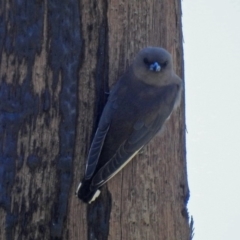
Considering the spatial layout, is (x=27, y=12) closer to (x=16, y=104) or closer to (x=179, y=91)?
(x=16, y=104)

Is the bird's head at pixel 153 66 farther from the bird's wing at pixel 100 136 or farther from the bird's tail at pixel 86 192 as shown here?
the bird's tail at pixel 86 192

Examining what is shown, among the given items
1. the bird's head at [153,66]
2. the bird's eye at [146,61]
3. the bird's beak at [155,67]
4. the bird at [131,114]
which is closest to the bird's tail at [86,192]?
the bird at [131,114]

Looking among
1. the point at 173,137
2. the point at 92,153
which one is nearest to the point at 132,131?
the point at 173,137

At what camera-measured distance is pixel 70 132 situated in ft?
9.70

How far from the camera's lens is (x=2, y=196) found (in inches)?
111

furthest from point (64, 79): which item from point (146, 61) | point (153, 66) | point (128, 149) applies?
point (153, 66)

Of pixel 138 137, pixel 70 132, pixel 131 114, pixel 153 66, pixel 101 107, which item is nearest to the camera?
pixel 70 132

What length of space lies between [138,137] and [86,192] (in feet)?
1.83

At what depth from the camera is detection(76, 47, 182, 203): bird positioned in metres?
2.96

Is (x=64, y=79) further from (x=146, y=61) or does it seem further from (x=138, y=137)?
(x=146, y=61)

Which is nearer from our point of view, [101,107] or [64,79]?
[64,79]

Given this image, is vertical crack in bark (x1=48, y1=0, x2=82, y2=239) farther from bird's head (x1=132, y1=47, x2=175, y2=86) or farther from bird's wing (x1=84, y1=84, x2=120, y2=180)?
bird's head (x1=132, y1=47, x2=175, y2=86)

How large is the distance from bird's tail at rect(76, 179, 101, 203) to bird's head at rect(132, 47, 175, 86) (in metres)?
0.78

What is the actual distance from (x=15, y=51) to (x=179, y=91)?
107 cm
